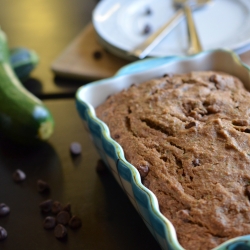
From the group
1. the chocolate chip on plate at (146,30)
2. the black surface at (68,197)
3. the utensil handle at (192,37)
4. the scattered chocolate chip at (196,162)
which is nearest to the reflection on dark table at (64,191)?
the black surface at (68,197)

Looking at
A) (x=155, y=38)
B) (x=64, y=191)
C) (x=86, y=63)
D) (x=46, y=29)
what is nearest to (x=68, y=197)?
(x=64, y=191)

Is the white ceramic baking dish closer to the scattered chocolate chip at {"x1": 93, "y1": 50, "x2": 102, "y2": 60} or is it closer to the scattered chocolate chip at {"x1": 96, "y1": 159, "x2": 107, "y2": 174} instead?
the scattered chocolate chip at {"x1": 96, "y1": 159, "x2": 107, "y2": 174}

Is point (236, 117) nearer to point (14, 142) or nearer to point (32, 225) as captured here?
point (32, 225)

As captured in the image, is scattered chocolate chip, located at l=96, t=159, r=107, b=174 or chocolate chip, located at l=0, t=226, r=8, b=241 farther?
scattered chocolate chip, located at l=96, t=159, r=107, b=174

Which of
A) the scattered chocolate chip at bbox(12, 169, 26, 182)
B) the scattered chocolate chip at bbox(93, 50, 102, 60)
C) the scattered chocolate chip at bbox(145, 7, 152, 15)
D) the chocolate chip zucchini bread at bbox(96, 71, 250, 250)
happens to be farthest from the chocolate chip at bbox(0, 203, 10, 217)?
the scattered chocolate chip at bbox(145, 7, 152, 15)

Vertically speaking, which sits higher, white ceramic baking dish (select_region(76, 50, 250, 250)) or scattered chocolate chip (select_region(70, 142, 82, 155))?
white ceramic baking dish (select_region(76, 50, 250, 250))

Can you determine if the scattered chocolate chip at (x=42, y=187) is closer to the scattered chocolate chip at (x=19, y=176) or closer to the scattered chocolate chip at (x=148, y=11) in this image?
the scattered chocolate chip at (x=19, y=176)

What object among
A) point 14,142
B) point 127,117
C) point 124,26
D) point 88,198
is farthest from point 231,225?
point 124,26
